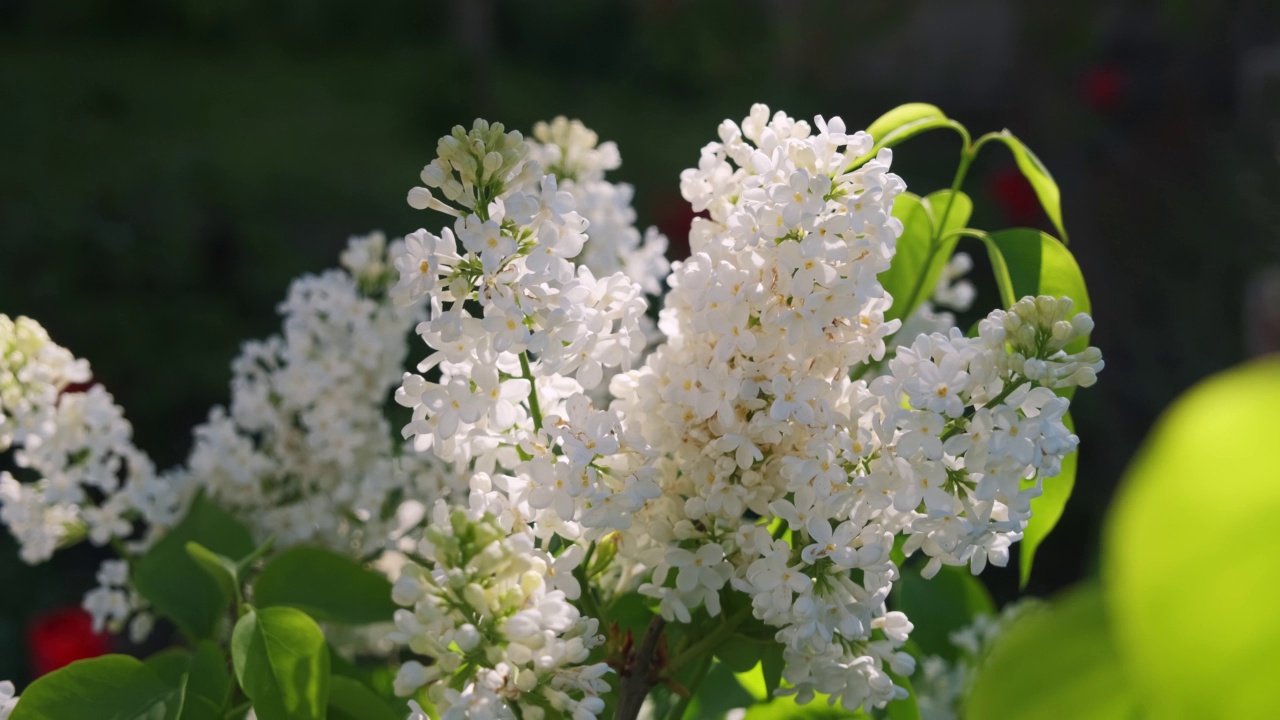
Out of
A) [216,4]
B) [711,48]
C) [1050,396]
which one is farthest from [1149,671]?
[216,4]

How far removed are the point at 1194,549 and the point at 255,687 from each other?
322mm

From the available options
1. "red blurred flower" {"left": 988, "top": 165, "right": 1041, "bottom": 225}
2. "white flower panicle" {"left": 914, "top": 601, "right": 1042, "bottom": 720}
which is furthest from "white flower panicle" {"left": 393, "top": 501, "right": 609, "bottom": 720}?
"red blurred flower" {"left": 988, "top": 165, "right": 1041, "bottom": 225}

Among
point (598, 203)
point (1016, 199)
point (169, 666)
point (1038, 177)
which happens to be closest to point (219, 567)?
point (169, 666)

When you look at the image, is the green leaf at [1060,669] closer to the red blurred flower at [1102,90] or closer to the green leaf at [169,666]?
the green leaf at [169,666]

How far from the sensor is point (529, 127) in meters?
3.85

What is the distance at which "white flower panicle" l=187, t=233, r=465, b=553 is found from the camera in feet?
1.94

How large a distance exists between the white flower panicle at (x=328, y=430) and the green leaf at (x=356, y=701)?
0.17 metres

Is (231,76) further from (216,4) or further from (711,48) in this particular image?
(711,48)

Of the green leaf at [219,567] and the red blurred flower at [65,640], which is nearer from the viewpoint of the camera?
the green leaf at [219,567]

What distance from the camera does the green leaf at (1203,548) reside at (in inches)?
5.5

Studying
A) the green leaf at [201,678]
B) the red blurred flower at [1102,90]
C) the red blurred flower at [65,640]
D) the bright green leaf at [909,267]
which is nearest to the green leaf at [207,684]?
the green leaf at [201,678]

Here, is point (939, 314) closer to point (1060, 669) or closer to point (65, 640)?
point (1060, 669)

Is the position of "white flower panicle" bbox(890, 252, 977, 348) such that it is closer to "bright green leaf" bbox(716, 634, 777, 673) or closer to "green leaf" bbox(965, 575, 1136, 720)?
"bright green leaf" bbox(716, 634, 777, 673)

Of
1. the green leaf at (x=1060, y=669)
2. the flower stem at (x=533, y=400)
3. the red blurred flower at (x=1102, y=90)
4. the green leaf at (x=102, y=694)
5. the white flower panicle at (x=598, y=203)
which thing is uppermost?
the red blurred flower at (x=1102, y=90)
